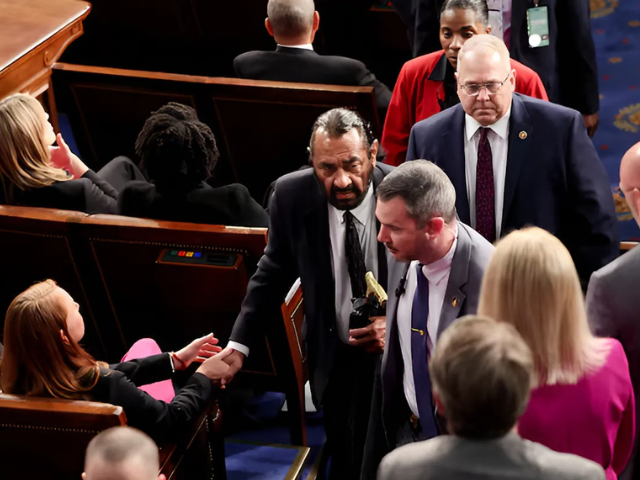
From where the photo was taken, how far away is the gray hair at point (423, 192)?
213cm

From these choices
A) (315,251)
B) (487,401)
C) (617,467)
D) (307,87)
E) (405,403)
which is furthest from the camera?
(307,87)

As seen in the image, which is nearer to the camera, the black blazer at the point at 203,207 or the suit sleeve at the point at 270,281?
the suit sleeve at the point at 270,281

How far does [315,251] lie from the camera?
2539mm

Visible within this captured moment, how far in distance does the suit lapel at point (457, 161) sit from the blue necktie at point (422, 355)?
49 centimetres

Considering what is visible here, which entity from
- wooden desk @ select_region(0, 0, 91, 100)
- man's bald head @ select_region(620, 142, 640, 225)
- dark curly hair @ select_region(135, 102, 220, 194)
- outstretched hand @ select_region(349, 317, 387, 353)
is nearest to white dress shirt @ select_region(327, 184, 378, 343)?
outstretched hand @ select_region(349, 317, 387, 353)

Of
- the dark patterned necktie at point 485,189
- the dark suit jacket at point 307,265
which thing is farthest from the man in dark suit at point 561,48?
the dark suit jacket at point 307,265

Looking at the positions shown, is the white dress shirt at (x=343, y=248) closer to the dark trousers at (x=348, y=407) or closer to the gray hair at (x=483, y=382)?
the dark trousers at (x=348, y=407)

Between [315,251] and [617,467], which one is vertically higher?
[315,251]

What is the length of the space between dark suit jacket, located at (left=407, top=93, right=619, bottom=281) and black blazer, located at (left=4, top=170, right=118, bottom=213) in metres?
1.23

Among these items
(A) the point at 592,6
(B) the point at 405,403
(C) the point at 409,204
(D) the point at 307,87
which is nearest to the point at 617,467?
(B) the point at 405,403

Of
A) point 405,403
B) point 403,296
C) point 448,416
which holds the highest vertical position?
point 448,416

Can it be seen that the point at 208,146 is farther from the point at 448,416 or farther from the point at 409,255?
the point at 448,416

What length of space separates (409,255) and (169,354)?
2.74ft

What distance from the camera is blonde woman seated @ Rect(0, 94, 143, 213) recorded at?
9.89 ft
